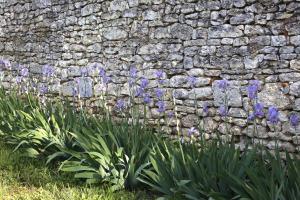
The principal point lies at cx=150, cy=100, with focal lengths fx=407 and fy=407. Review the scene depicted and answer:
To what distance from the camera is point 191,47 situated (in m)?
5.38

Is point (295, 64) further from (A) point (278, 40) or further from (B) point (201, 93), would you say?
(B) point (201, 93)

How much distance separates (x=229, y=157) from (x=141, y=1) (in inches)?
120

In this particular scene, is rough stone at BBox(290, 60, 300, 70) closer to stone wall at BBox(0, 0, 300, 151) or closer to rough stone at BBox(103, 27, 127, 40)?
stone wall at BBox(0, 0, 300, 151)

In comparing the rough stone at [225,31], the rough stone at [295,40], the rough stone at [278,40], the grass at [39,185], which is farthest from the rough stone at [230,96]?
the grass at [39,185]

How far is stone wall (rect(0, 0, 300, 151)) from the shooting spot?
4625mm

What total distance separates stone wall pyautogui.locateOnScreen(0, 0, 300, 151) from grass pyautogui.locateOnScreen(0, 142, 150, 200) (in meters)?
1.74

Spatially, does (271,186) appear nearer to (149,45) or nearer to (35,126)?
(149,45)

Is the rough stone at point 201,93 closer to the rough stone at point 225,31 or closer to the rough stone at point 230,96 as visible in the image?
the rough stone at point 230,96

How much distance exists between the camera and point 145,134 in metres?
4.73

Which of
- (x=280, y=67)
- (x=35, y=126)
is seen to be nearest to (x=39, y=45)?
(x=35, y=126)

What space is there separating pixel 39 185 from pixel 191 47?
8.42 feet

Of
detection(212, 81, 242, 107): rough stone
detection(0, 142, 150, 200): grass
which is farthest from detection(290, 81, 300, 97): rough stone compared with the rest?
detection(0, 142, 150, 200): grass

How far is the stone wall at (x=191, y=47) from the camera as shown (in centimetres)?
462

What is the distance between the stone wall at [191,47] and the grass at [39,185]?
5.71 feet
